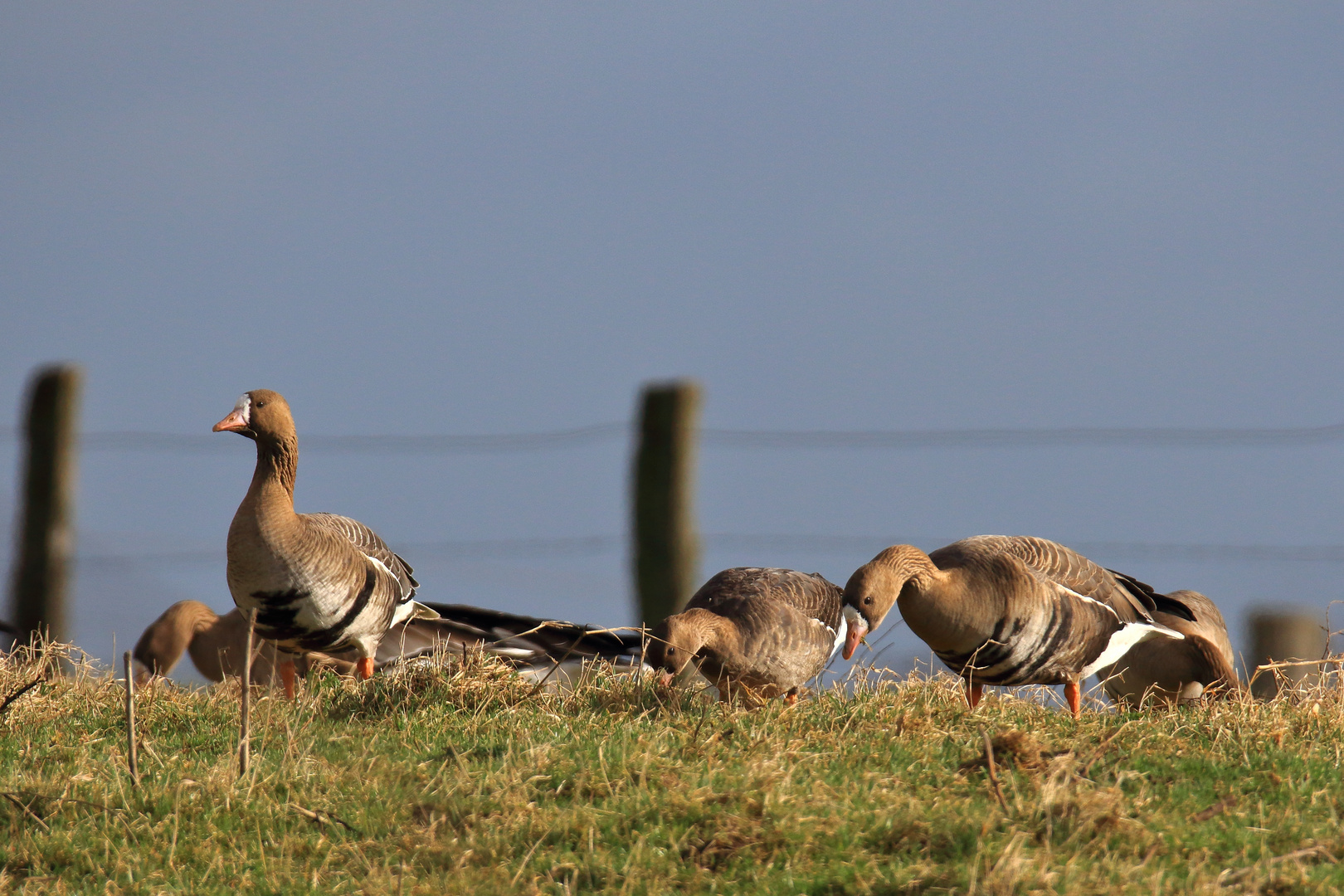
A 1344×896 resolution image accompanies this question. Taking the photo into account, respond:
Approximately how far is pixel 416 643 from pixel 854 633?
357 cm

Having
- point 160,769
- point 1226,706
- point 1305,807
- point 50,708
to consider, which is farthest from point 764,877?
point 50,708

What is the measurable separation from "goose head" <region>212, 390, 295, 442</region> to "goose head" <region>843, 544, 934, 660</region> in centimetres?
334

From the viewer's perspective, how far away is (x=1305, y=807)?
4527mm

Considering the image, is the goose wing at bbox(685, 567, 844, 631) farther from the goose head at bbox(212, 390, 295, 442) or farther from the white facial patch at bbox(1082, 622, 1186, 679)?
the goose head at bbox(212, 390, 295, 442)

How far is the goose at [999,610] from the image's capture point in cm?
620

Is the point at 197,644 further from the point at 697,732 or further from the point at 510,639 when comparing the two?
the point at 697,732

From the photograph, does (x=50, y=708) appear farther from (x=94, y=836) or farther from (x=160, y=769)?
(x=94, y=836)

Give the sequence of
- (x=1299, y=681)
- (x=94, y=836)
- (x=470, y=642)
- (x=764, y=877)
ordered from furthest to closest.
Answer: (x=470, y=642) → (x=1299, y=681) → (x=94, y=836) → (x=764, y=877)

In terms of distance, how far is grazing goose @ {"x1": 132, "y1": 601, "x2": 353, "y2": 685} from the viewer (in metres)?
8.73

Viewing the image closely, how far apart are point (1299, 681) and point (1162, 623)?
2.48ft

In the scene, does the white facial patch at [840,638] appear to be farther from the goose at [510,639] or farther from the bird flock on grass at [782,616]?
the goose at [510,639]

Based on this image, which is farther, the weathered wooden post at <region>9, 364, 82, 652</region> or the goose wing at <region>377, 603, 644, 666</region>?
the weathered wooden post at <region>9, 364, 82, 652</region>

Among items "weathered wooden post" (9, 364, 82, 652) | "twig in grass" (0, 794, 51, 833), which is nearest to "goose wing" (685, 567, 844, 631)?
"twig in grass" (0, 794, 51, 833)

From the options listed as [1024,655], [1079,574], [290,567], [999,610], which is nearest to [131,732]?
[290,567]
